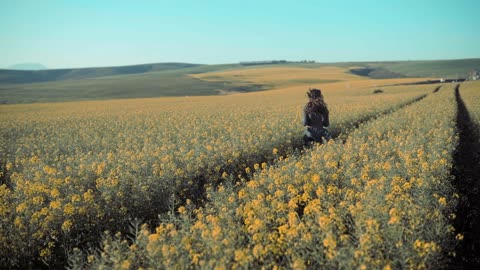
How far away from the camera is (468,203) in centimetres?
738

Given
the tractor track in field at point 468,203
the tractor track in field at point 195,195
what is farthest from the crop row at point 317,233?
the tractor track in field at point 195,195

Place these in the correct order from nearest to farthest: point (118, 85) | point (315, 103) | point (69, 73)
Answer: point (315, 103)
point (118, 85)
point (69, 73)

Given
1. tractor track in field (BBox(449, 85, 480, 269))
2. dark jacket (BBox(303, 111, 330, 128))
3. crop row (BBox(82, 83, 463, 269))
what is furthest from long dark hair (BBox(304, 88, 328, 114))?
crop row (BBox(82, 83, 463, 269))

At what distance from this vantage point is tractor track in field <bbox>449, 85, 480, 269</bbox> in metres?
5.30

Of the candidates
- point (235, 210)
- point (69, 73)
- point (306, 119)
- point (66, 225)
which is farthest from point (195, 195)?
point (69, 73)

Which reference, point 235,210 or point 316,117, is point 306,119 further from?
point 235,210

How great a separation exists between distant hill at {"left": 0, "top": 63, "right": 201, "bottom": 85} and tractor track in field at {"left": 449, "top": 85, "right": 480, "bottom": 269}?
368 ft

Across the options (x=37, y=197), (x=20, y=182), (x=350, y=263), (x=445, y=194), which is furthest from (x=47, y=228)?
(x=445, y=194)

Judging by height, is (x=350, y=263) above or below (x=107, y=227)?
above

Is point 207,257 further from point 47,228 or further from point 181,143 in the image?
point 181,143

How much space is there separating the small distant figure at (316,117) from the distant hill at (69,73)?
360 ft

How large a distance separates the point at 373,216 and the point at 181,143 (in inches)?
321

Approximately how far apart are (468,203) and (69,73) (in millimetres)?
134491

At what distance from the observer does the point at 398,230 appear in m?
→ 3.97
